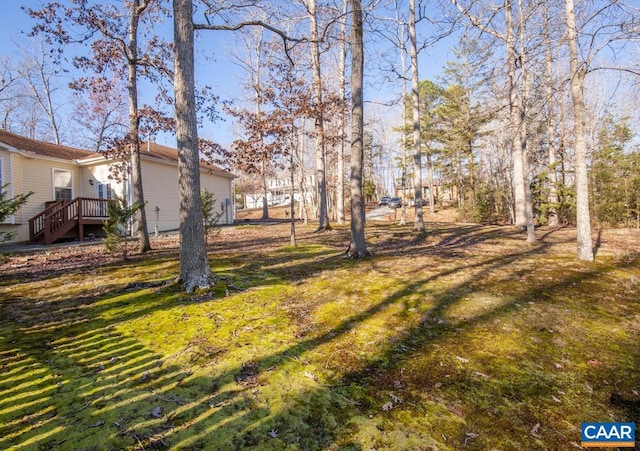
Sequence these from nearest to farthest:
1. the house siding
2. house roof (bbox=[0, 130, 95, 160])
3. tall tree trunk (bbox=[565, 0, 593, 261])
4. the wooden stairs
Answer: tall tree trunk (bbox=[565, 0, 593, 261]) → the wooden stairs → house roof (bbox=[0, 130, 95, 160]) → the house siding

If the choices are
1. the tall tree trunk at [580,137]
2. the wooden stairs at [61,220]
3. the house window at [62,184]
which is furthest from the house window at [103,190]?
the tall tree trunk at [580,137]

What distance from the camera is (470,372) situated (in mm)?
2746

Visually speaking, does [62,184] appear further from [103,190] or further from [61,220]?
[61,220]

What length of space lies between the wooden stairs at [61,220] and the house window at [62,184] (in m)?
1.57

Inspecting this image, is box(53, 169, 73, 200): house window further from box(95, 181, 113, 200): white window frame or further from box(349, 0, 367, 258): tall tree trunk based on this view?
box(349, 0, 367, 258): tall tree trunk

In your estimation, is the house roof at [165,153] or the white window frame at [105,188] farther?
the house roof at [165,153]

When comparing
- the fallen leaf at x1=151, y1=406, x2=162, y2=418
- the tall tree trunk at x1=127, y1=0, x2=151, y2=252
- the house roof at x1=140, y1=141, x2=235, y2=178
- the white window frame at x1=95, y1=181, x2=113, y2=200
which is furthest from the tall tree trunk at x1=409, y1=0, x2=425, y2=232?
the white window frame at x1=95, y1=181, x2=113, y2=200

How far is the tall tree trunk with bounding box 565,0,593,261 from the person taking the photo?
5957 millimetres

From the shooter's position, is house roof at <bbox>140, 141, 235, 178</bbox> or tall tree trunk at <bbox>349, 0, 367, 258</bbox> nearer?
tall tree trunk at <bbox>349, 0, 367, 258</bbox>

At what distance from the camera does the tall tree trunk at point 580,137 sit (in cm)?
596

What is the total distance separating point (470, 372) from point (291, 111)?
8166mm

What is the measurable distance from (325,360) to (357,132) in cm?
517

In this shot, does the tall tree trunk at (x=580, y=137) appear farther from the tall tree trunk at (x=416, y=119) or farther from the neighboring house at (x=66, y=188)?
the neighboring house at (x=66, y=188)

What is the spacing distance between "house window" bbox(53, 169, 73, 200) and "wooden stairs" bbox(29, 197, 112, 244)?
1.57 m
